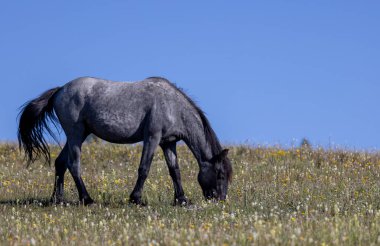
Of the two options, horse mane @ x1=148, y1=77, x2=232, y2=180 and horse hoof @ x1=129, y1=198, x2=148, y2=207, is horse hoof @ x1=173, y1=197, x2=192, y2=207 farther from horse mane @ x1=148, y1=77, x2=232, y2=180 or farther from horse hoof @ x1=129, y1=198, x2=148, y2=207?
horse mane @ x1=148, y1=77, x2=232, y2=180

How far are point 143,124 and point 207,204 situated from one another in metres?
2.71

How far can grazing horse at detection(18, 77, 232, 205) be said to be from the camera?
14508mm

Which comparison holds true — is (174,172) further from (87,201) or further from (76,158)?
(76,158)

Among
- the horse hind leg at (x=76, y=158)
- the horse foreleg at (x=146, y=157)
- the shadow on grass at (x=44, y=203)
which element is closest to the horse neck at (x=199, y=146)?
the horse foreleg at (x=146, y=157)

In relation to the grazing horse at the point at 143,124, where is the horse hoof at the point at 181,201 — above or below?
below

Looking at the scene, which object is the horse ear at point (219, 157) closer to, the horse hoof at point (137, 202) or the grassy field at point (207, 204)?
the grassy field at point (207, 204)

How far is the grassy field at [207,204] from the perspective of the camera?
851 centimetres

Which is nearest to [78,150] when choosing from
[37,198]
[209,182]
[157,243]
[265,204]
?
[37,198]

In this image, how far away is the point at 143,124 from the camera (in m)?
14.7

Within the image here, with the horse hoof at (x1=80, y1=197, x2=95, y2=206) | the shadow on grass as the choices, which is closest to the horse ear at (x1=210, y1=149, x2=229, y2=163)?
the shadow on grass

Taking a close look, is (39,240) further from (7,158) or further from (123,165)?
(7,158)

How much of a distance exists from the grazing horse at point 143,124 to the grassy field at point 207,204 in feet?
1.74

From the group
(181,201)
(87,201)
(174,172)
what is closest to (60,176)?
(87,201)

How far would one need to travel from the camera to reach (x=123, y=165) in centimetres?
2150
